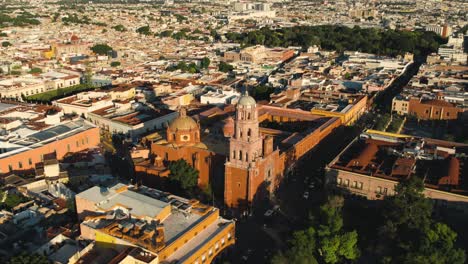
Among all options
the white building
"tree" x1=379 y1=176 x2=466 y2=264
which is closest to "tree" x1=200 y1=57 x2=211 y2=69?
the white building

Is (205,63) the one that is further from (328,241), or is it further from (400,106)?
(328,241)

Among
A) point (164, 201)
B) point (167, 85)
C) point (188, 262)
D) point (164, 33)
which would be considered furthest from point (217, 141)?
point (164, 33)

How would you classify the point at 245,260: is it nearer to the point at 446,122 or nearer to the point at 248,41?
the point at 446,122

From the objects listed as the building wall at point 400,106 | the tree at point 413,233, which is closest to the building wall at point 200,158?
the tree at point 413,233

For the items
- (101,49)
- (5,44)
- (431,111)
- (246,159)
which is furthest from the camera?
(5,44)

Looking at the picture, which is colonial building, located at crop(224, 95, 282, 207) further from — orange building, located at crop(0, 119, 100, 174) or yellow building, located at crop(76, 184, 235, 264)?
orange building, located at crop(0, 119, 100, 174)

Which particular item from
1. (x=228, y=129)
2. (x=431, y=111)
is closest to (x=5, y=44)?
(x=228, y=129)
